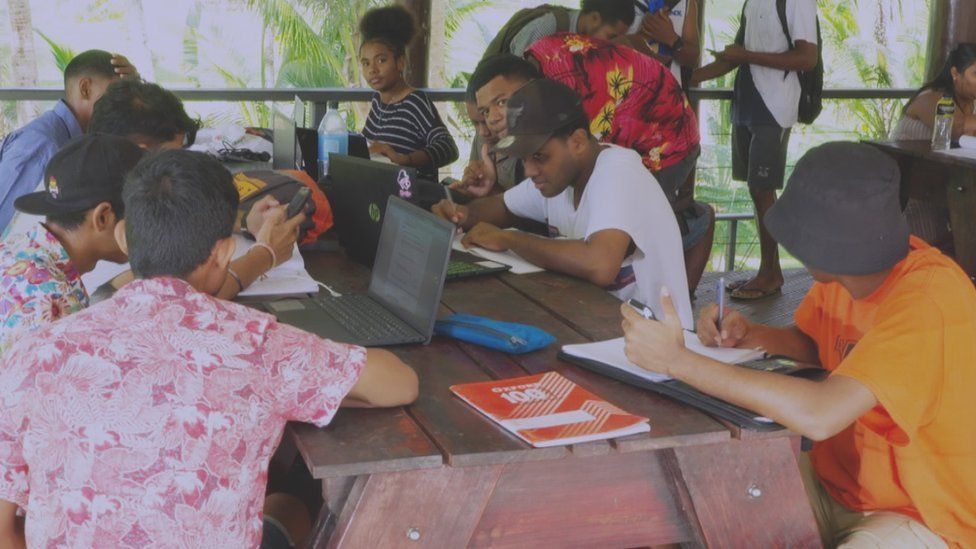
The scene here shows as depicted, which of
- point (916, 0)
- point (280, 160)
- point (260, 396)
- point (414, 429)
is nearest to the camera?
point (260, 396)

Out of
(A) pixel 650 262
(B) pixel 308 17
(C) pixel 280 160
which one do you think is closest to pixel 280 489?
(A) pixel 650 262

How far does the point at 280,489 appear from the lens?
2.46m

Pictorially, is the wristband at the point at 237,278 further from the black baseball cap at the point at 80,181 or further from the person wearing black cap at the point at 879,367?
the person wearing black cap at the point at 879,367

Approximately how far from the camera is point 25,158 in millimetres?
3225

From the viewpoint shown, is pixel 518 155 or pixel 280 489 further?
pixel 518 155

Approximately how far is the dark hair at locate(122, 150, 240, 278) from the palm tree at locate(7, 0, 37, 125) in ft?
31.2

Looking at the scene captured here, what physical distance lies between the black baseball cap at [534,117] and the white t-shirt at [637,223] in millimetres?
155

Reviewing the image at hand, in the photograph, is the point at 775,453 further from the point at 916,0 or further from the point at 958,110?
Answer: the point at 916,0

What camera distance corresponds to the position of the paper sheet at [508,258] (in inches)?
109

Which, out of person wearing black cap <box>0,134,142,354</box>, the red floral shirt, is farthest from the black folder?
the red floral shirt

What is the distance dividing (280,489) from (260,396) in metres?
0.93

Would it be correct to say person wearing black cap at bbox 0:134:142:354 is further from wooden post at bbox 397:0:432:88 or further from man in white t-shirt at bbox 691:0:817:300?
man in white t-shirt at bbox 691:0:817:300

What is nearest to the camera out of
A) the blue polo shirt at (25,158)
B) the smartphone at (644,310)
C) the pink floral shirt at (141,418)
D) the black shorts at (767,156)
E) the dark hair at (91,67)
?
the pink floral shirt at (141,418)

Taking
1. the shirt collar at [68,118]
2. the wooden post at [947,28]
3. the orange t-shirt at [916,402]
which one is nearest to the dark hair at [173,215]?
the orange t-shirt at [916,402]
